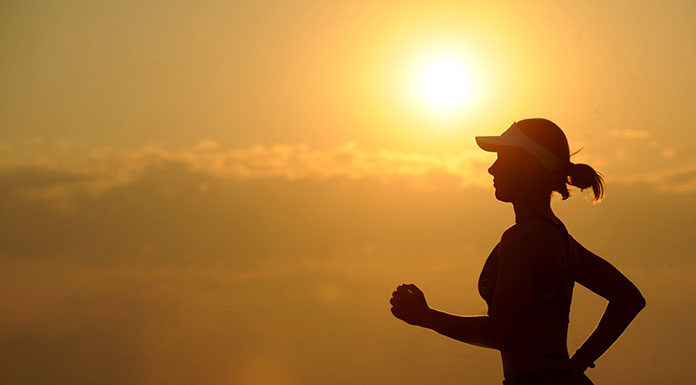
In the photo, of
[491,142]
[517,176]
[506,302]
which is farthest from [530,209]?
[506,302]

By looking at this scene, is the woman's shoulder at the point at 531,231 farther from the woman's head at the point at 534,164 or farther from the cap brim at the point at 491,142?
the cap brim at the point at 491,142

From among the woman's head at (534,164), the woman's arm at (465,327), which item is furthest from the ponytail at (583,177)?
the woman's arm at (465,327)

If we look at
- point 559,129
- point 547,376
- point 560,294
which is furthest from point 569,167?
point 547,376

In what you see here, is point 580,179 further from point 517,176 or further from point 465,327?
point 465,327

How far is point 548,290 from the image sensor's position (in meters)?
6.48

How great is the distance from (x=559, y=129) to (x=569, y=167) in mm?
228

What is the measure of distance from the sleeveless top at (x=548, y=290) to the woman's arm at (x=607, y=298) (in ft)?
0.83

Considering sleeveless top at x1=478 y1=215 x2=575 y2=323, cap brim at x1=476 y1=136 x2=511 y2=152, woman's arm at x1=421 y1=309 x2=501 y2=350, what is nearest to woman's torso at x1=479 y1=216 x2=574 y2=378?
sleeveless top at x1=478 y1=215 x2=575 y2=323

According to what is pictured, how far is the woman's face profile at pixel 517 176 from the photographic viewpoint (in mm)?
6742

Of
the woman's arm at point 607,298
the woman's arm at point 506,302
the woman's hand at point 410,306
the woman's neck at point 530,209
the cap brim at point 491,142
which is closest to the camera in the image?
the woman's arm at point 506,302

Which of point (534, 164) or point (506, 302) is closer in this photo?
point (506, 302)

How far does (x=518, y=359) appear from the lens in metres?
6.52

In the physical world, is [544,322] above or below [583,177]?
below

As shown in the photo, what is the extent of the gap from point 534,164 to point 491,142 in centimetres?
28
